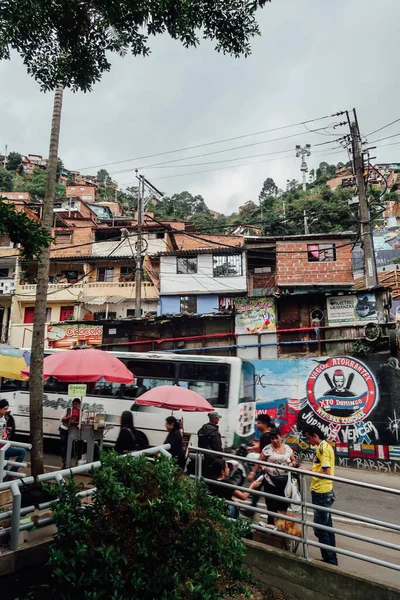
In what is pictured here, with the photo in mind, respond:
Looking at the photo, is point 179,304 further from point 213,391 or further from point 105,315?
point 213,391

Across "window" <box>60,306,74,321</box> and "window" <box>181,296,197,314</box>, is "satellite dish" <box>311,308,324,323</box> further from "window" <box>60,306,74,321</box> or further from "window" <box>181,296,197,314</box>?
"window" <box>60,306,74,321</box>

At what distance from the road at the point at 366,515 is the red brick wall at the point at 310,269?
14.3 m

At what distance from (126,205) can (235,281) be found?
4208 cm

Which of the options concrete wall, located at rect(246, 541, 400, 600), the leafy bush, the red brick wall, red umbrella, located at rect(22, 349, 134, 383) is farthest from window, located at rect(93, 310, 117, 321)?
the leafy bush

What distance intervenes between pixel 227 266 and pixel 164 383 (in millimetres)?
17511

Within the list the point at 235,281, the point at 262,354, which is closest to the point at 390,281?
the point at 235,281

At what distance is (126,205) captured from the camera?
206 ft

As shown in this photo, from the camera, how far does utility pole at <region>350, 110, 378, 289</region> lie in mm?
14492

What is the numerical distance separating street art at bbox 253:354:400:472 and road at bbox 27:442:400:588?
749mm

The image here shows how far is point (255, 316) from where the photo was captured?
17.6 m

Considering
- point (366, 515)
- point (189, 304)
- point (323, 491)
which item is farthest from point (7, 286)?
point (323, 491)

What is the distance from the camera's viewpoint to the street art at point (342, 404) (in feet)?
37.4

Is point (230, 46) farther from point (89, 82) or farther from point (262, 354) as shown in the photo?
point (262, 354)

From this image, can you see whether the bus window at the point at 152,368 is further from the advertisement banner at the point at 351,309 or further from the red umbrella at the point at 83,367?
the advertisement banner at the point at 351,309
